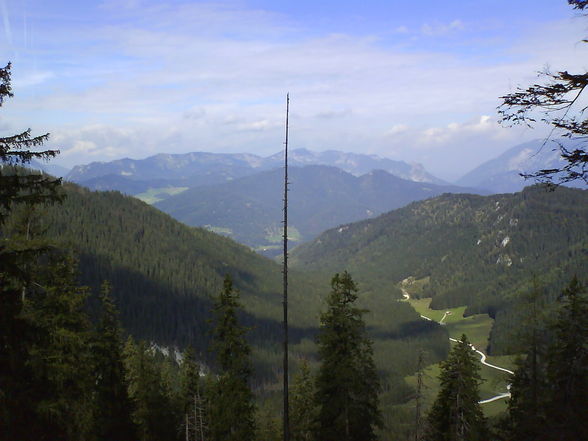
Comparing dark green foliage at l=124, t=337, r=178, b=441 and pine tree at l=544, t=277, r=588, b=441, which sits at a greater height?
pine tree at l=544, t=277, r=588, b=441

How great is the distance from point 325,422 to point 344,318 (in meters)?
7.05

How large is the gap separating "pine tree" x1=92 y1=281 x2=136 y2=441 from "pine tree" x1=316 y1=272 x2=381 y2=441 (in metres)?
14.8

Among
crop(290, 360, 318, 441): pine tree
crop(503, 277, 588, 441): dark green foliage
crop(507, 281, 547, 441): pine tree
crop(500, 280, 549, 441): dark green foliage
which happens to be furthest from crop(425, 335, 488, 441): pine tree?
crop(290, 360, 318, 441): pine tree

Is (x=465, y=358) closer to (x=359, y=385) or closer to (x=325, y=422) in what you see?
(x=359, y=385)

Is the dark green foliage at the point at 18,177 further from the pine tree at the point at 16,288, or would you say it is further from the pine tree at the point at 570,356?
the pine tree at the point at 570,356

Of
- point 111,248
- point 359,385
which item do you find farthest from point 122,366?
point 111,248

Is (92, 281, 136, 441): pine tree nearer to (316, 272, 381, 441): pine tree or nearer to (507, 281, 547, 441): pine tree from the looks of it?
(316, 272, 381, 441): pine tree

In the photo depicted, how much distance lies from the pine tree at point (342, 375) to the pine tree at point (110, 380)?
1475cm

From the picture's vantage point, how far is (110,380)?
33.9 metres

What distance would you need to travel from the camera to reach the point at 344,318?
2873 centimetres

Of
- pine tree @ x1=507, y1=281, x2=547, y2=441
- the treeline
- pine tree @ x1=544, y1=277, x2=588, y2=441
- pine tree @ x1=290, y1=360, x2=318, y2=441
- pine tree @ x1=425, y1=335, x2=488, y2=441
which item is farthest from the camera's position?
pine tree @ x1=290, y1=360, x2=318, y2=441

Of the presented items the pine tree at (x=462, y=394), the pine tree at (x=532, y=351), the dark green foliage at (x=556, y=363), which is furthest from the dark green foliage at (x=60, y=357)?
the pine tree at (x=462, y=394)

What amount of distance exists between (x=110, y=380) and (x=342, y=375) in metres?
17.6

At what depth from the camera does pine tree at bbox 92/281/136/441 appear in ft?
105
